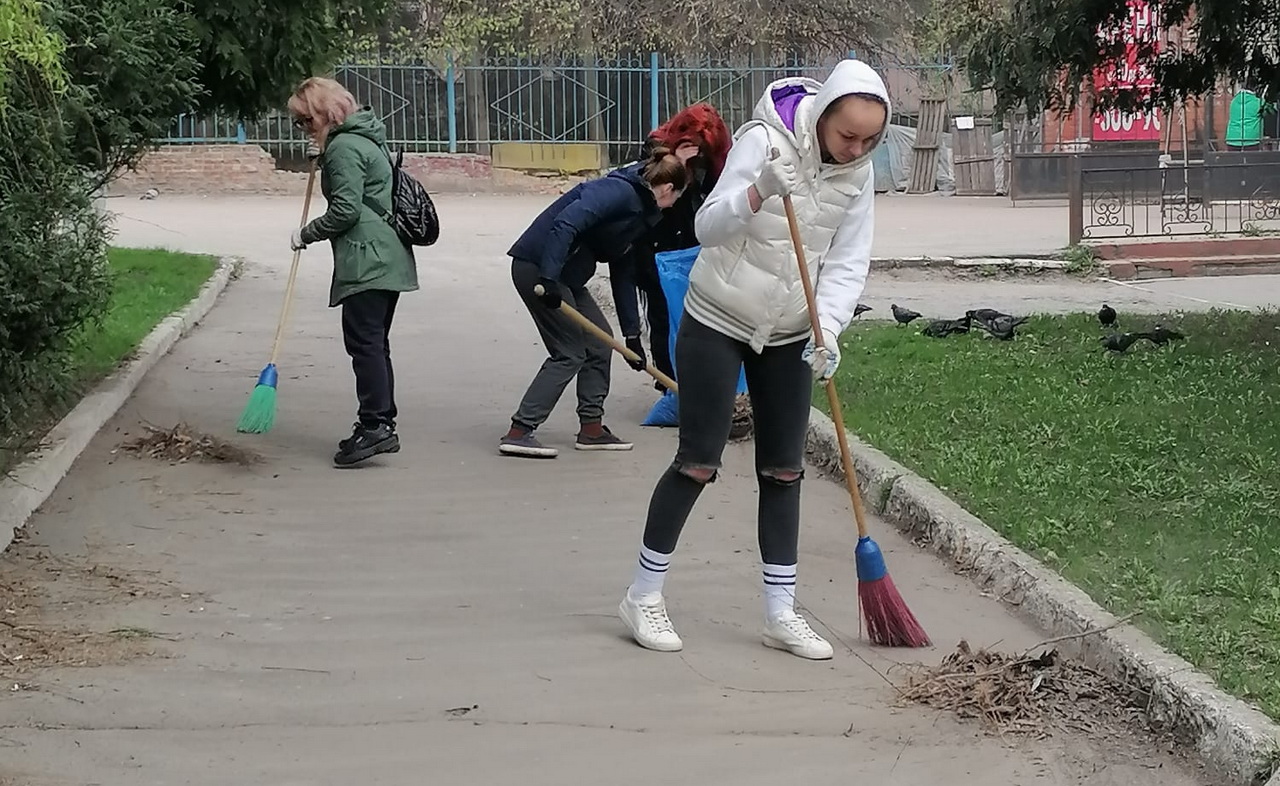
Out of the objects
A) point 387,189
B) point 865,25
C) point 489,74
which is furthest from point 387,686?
point 865,25

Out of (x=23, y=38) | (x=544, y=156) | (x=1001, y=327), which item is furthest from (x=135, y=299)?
(x=544, y=156)

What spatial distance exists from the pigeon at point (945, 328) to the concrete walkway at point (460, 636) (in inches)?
124

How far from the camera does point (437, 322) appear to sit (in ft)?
40.0

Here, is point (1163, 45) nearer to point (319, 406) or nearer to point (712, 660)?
point (319, 406)

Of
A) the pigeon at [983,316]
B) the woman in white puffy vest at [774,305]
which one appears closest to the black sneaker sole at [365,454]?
the woman in white puffy vest at [774,305]

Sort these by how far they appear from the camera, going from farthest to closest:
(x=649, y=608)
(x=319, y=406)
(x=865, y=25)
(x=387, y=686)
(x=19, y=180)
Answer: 1. (x=865, y=25)
2. (x=319, y=406)
3. (x=19, y=180)
4. (x=649, y=608)
5. (x=387, y=686)

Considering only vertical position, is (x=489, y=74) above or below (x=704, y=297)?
above

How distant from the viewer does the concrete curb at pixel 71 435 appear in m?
5.89

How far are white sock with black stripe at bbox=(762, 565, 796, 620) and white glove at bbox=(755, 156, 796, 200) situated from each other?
118 centimetres

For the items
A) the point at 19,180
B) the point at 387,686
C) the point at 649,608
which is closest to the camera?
the point at 387,686

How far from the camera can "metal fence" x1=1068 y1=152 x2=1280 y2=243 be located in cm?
1759

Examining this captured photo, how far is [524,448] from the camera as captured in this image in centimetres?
736

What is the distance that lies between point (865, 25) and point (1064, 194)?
788cm

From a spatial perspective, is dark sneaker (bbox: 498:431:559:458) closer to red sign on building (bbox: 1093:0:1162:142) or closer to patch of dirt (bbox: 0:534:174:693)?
patch of dirt (bbox: 0:534:174:693)
